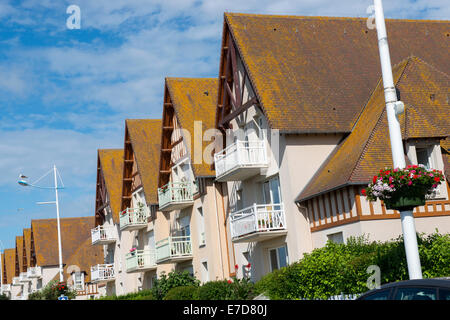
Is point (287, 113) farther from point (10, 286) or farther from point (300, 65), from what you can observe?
point (10, 286)

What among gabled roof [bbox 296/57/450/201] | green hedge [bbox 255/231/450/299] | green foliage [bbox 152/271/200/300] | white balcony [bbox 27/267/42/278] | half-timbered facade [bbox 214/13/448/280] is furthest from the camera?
white balcony [bbox 27/267/42/278]

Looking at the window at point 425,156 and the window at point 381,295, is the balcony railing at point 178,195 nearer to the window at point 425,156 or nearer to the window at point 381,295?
the window at point 425,156

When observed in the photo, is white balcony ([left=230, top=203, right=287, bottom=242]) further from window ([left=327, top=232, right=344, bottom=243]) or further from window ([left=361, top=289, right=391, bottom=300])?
window ([left=361, top=289, right=391, bottom=300])

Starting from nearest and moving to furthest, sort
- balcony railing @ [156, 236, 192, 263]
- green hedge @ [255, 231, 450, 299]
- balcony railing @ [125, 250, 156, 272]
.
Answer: green hedge @ [255, 231, 450, 299] < balcony railing @ [156, 236, 192, 263] < balcony railing @ [125, 250, 156, 272]

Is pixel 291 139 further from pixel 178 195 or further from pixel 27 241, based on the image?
pixel 27 241

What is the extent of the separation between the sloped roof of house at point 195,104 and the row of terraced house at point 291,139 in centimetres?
7

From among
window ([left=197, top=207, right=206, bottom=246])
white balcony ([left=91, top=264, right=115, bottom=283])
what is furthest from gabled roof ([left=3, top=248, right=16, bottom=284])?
window ([left=197, top=207, right=206, bottom=246])

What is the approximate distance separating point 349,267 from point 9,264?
87.9 metres

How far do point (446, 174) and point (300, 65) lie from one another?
319 inches

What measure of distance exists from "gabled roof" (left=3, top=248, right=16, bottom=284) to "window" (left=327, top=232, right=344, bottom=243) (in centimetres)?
7972

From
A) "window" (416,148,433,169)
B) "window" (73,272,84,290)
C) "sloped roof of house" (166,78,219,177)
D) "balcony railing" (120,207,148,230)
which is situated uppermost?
"sloped roof of house" (166,78,219,177)

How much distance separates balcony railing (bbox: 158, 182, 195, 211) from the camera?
34.0 m
